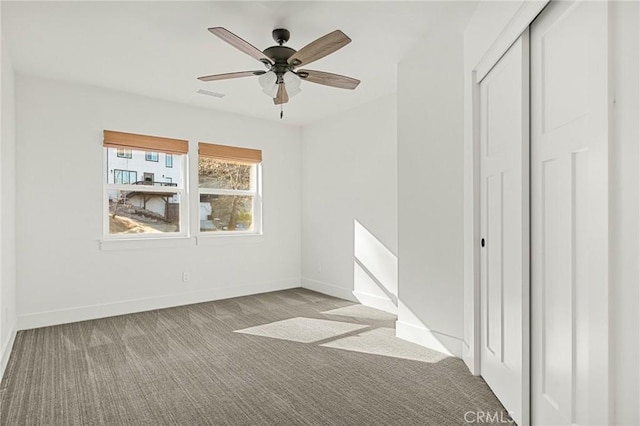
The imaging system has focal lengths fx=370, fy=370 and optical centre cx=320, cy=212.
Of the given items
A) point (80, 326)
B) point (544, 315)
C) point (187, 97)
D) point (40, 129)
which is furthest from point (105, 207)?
point (544, 315)

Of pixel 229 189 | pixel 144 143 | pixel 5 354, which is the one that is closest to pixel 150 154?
pixel 144 143

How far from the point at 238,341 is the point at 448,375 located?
73.8 inches

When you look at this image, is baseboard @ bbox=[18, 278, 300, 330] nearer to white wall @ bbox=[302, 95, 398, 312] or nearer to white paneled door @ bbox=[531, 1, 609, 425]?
white wall @ bbox=[302, 95, 398, 312]

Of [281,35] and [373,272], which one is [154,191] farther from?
[373,272]

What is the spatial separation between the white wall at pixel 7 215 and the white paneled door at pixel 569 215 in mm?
3655

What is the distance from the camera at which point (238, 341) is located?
3.48 meters

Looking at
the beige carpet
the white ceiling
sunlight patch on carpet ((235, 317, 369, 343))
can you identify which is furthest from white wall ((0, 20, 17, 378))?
sunlight patch on carpet ((235, 317, 369, 343))

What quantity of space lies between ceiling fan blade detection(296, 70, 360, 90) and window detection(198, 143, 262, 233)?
101 inches

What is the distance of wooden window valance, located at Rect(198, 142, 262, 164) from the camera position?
16.8ft

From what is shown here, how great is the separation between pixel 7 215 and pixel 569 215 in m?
4.18

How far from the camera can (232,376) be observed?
2727 millimetres

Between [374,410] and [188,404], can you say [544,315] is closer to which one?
[374,410]

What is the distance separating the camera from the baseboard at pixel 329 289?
5.12m

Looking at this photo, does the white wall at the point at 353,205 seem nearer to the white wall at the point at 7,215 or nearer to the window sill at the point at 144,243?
the window sill at the point at 144,243
